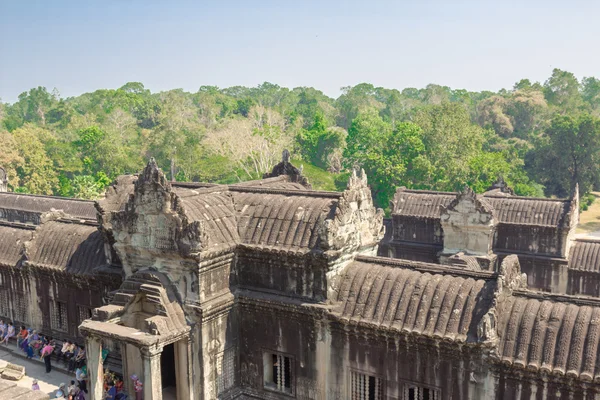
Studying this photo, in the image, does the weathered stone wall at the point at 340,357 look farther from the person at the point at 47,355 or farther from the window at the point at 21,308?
the window at the point at 21,308

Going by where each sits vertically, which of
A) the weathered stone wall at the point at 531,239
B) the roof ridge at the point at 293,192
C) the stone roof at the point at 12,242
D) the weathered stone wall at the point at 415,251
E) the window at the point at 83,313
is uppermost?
the roof ridge at the point at 293,192

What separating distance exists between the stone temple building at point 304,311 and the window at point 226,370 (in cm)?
5

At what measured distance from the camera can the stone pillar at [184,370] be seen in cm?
1581

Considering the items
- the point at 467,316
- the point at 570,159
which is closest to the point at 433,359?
the point at 467,316

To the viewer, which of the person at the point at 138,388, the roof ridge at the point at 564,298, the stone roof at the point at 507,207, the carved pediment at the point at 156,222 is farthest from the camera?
the stone roof at the point at 507,207

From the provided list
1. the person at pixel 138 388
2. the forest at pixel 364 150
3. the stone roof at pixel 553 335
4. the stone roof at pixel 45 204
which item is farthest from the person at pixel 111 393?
the forest at pixel 364 150

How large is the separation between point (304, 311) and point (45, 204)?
31039mm

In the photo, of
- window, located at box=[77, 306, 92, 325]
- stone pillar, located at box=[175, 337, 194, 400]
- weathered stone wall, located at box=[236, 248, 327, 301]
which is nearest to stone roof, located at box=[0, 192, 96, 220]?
window, located at box=[77, 306, 92, 325]

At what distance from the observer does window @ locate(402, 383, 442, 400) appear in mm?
14023

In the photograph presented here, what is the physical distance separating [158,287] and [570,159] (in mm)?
54541

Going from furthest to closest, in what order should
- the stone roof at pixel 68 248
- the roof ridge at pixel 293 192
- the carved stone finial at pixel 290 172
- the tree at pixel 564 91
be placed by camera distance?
the tree at pixel 564 91 < the carved stone finial at pixel 290 172 < the stone roof at pixel 68 248 < the roof ridge at pixel 293 192

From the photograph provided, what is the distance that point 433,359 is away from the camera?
1376 cm

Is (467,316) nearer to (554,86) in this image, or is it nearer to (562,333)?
(562,333)

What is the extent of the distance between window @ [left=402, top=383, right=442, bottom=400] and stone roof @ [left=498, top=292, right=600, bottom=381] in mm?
2162
